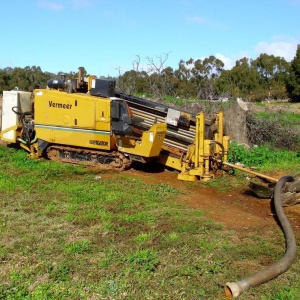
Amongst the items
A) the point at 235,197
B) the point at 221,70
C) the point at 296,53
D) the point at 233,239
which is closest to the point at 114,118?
the point at 235,197

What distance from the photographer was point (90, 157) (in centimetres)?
1120

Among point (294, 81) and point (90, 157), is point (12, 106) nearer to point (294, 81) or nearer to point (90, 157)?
point (90, 157)

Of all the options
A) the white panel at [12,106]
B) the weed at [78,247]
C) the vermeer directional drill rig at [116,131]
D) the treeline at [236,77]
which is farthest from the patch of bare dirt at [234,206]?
the treeline at [236,77]

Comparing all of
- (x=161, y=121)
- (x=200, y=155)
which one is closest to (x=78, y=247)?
(x=200, y=155)

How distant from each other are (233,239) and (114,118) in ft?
16.9

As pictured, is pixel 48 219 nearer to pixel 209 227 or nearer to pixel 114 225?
pixel 114 225

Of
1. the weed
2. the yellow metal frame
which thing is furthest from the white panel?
the weed

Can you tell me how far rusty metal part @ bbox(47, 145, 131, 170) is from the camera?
10.9 metres

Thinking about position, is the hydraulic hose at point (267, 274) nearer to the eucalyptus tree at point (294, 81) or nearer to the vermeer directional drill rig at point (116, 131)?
the vermeer directional drill rig at point (116, 131)

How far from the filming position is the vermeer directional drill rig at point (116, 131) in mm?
10117

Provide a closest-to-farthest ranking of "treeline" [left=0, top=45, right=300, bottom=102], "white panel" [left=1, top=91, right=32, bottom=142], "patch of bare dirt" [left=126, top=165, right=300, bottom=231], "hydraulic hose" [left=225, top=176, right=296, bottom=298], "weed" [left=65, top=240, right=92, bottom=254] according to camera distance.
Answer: "hydraulic hose" [left=225, top=176, right=296, bottom=298], "weed" [left=65, top=240, right=92, bottom=254], "patch of bare dirt" [left=126, top=165, right=300, bottom=231], "white panel" [left=1, top=91, right=32, bottom=142], "treeline" [left=0, top=45, right=300, bottom=102]

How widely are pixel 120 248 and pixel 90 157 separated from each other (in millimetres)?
5636

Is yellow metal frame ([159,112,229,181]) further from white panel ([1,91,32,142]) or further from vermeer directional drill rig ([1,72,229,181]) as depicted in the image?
white panel ([1,91,32,142])

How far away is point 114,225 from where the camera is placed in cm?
668
